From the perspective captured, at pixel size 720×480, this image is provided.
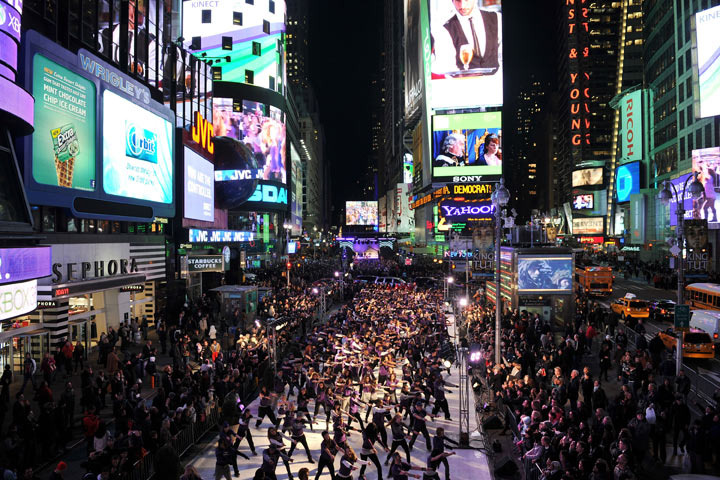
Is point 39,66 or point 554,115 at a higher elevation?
point 554,115

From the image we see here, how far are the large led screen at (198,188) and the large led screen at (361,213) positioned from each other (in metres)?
123

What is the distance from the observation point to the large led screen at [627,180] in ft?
271

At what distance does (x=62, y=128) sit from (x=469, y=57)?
68.9 m

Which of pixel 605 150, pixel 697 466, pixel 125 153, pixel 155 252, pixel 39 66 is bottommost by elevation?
pixel 697 466

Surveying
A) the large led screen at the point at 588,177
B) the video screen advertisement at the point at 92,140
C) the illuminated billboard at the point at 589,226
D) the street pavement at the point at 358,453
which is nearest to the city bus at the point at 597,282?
the street pavement at the point at 358,453

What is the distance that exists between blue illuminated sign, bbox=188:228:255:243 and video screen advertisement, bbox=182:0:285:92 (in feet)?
108

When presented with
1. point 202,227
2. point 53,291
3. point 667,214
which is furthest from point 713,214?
point 53,291

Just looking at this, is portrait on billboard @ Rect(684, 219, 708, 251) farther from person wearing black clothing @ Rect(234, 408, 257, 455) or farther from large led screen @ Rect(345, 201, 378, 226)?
large led screen @ Rect(345, 201, 378, 226)

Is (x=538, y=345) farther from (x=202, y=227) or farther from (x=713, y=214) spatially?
(x=713, y=214)

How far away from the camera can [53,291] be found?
62.5 feet

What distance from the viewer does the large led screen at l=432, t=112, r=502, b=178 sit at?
7594 centimetres

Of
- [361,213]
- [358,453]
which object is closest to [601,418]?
[358,453]

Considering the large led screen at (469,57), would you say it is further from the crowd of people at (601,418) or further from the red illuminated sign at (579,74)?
the crowd of people at (601,418)

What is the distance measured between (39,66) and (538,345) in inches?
867
